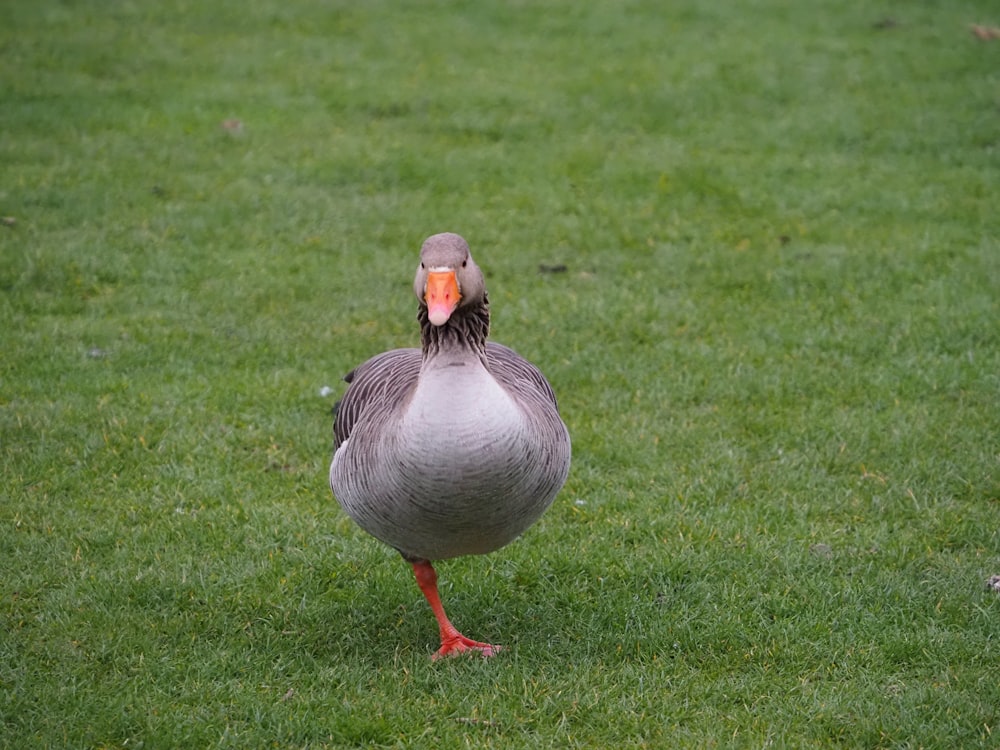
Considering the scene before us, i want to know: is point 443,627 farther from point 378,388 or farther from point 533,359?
point 533,359

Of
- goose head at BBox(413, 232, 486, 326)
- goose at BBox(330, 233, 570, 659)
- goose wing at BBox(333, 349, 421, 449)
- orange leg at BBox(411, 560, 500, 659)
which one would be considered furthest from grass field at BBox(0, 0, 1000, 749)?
goose head at BBox(413, 232, 486, 326)

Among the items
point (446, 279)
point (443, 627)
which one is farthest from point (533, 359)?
point (446, 279)

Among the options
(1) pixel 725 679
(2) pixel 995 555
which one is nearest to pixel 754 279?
(2) pixel 995 555

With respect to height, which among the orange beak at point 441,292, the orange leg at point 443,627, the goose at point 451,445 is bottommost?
the orange leg at point 443,627

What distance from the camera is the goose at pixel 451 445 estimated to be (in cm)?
380

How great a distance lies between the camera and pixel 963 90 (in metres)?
11.8

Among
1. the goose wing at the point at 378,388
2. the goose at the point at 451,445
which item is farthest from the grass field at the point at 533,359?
the goose wing at the point at 378,388

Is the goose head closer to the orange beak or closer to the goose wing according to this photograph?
the orange beak

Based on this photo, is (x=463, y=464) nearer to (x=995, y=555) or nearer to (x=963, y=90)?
(x=995, y=555)

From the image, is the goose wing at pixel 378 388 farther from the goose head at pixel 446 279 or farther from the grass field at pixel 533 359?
the grass field at pixel 533 359

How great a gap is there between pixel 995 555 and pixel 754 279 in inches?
137

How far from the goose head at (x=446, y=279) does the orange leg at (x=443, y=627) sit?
114 cm

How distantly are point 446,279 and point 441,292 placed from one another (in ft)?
0.16

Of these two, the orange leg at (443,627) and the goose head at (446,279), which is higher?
the goose head at (446,279)
